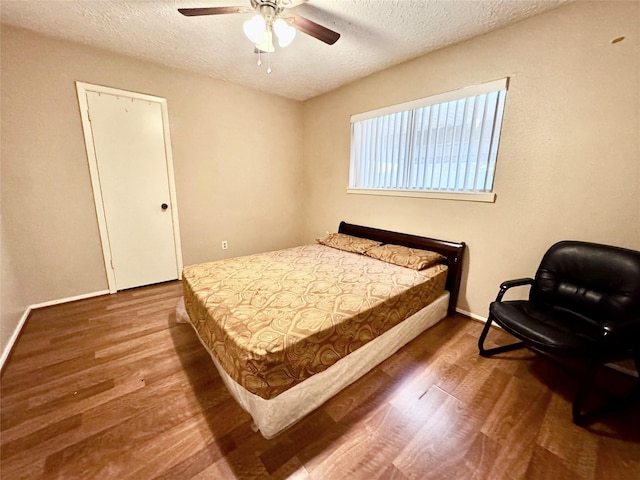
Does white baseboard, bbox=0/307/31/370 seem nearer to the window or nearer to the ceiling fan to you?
the ceiling fan

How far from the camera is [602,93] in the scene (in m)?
1.70

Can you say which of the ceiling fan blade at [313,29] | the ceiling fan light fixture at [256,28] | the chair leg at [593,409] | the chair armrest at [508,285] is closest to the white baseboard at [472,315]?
the chair armrest at [508,285]

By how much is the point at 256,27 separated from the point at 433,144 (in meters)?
1.89

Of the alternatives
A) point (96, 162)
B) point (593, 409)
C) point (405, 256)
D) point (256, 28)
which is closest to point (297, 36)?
point (256, 28)

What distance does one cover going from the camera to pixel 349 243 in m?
3.10

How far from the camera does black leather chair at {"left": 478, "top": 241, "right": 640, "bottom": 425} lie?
4.53 ft

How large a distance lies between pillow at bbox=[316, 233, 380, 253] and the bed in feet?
0.57

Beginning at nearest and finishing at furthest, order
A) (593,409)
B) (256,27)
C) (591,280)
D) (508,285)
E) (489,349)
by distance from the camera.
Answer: (593,409) < (256,27) < (591,280) < (508,285) < (489,349)

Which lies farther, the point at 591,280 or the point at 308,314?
the point at 591,280

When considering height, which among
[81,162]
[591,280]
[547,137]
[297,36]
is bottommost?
[591,280]

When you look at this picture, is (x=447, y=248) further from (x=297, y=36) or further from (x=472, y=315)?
(x=297, y=36)

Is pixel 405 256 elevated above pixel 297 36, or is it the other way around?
pixel 297 36

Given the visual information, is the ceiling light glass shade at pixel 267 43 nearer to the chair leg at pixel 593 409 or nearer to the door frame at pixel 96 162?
the door frame at pixel 96 162

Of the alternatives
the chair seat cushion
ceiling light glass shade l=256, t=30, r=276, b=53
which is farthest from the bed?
ceiling light glass shade l=256, t=30, r=276, b=53
